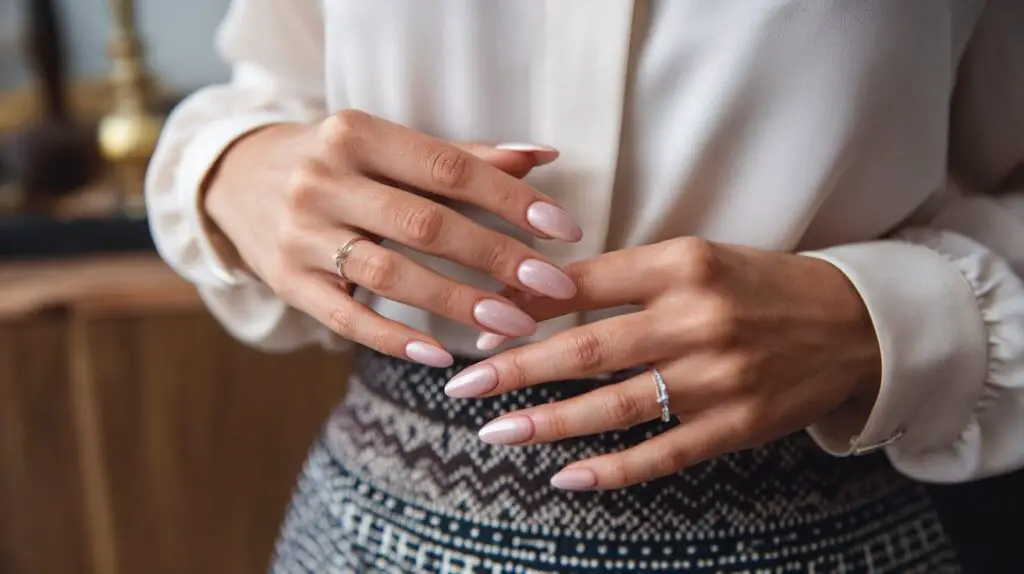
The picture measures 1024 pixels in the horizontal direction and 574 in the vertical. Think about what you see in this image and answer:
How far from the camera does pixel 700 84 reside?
1.44 ft

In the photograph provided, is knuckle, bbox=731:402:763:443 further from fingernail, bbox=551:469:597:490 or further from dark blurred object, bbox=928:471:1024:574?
dark blurred object, bbox=928:471:1024:574

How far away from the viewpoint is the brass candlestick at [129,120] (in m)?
1.05

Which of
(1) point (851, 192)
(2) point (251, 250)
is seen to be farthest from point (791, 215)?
(2) point (251, 250)

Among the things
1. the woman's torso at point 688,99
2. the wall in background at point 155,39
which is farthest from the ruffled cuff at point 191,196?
the wall in background at point 155,39

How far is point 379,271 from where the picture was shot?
0.41 m

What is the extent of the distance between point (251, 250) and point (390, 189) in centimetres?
13

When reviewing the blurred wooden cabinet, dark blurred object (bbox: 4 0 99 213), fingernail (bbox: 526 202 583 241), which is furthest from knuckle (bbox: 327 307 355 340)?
dark blurred object (bbox: 4 0 99 213)

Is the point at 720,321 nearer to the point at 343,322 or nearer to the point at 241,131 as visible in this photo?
the point at 343,322

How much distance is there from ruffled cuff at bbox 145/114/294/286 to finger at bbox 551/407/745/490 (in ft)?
0.94

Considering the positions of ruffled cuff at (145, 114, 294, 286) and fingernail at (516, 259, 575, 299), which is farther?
ruffled cuff at (145, 114, 294, 286)

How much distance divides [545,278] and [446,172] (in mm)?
71

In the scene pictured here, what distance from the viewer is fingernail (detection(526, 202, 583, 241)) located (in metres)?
0.41

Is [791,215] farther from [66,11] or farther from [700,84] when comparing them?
[66,11]

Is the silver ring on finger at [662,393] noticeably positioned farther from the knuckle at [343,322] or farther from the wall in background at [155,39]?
the wall in background at [155,39]
